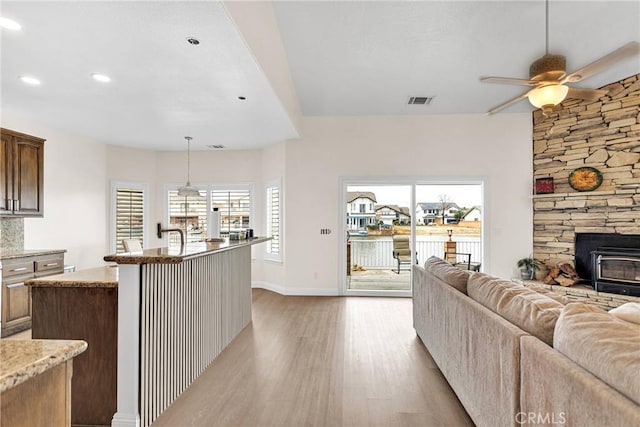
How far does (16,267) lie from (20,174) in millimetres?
1219

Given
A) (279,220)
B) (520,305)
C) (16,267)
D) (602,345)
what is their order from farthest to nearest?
(279,220) < (16,267) < (520,305) < (602,345)

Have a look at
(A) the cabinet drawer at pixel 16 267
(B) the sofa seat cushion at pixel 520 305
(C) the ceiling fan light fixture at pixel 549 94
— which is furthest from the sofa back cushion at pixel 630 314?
(A) the cabinet drawer at pixel 16 267

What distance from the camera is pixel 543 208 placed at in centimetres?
572

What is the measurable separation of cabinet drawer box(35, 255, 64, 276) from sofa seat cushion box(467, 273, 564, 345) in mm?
5053

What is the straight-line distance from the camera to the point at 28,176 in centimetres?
445

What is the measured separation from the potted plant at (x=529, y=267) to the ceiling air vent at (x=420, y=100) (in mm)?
3207

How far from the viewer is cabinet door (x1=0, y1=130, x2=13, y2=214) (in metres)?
4.12

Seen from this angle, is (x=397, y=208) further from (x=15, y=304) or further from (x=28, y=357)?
(x=28, y=357)

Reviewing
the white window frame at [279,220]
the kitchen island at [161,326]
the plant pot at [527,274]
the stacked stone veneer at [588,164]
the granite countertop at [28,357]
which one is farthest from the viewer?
the white window frame at [279,220]

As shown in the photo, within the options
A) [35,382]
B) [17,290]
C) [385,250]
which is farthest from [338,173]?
[35,382]

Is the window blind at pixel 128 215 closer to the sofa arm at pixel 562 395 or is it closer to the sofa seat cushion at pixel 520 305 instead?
the sofa seat cushion at pixel 520 305

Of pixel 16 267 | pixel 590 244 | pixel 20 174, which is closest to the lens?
pixel 16 267

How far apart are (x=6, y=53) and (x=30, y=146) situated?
1.91 meters

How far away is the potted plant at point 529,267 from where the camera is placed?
18.7 feet
